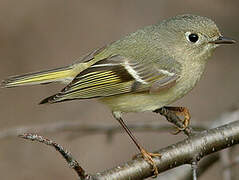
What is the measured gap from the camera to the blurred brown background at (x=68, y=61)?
189 inches

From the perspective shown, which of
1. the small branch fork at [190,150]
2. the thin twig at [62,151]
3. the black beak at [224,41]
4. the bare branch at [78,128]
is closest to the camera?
the thin twig at [62,151]

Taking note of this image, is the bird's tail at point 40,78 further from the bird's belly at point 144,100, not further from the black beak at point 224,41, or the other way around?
the black beak at point 224,41

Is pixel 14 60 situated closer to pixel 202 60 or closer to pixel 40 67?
pixel 40 67

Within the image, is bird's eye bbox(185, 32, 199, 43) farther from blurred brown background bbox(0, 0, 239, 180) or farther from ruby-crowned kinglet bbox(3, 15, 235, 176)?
blurred brown background bbox(0, 0, 239, 180)

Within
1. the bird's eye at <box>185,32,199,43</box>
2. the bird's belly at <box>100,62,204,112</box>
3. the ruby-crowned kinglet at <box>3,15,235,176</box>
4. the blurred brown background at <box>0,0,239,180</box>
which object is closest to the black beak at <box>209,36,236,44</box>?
the ruby-crowned kinglet at <box>3,15,235,176</box>

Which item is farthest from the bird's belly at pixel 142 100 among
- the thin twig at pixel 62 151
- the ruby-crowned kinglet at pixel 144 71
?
the thin twig at pixel 62 151

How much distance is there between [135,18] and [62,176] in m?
1.74

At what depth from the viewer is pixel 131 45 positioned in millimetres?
3021

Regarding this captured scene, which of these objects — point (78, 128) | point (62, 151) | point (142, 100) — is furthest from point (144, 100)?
point (62, 151)

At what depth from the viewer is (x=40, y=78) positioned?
293cm

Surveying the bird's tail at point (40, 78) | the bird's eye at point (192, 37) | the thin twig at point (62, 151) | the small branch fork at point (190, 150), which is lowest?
the small branch fork at point (190, 150)

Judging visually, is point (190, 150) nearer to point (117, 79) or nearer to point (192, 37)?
point (117, 79)

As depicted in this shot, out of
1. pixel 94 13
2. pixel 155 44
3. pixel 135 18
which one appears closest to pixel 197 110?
pixel 135 18

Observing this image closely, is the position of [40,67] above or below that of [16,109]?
above
